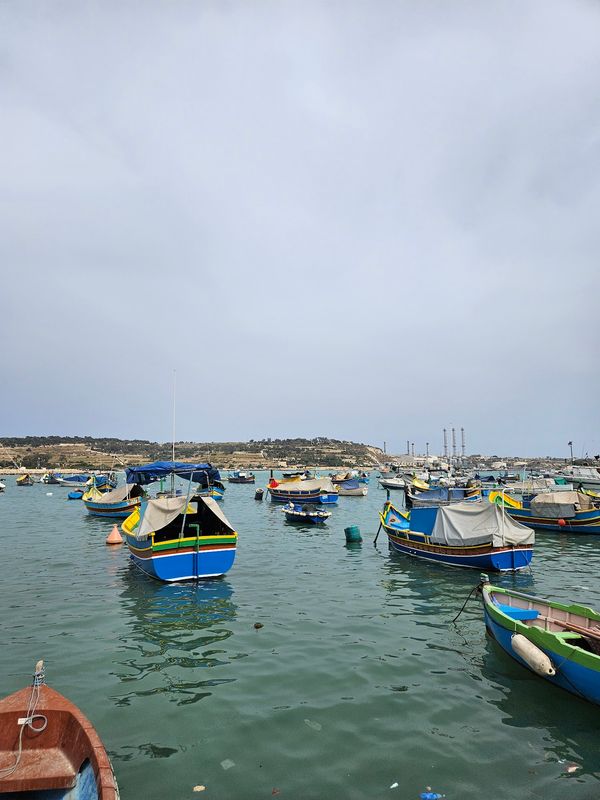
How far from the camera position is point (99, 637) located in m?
13.4

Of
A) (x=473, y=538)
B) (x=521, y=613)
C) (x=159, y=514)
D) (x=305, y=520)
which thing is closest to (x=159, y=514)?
(x=159, y=514)

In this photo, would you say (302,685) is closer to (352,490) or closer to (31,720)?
(31,720)

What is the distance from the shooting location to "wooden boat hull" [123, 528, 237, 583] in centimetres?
1881

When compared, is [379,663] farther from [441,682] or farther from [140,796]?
[140,796]

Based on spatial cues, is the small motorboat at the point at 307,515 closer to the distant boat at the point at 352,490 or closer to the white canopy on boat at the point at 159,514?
the white canopy on boat at the point at 159,514

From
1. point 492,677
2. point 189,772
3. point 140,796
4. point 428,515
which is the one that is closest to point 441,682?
point 492,677

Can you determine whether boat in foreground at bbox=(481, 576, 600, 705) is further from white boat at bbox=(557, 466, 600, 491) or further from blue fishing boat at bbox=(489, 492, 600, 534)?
white boat at bbox=(557, 466, 600, 491)

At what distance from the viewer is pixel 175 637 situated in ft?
44.1

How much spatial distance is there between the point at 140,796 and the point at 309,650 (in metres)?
6.12

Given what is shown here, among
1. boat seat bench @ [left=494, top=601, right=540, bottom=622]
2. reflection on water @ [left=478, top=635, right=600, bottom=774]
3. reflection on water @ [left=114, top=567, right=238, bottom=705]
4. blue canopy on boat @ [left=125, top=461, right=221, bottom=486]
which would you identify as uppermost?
blue canopy on boat @ [left=125, top=461, right=221, bottom=486]

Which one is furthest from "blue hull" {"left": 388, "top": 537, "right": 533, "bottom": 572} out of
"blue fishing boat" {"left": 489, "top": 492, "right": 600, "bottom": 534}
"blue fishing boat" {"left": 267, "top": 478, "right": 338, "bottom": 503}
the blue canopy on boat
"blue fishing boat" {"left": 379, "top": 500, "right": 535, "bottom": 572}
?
"blue fishing boat" {"left": 267, "top": 478, "right": 338, "bottom": 503}

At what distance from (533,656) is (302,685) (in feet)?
15.6

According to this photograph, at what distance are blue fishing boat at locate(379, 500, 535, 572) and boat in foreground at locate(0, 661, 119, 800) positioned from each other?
17649mm

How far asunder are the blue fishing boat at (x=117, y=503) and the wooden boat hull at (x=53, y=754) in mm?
37298
